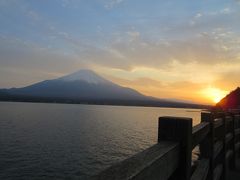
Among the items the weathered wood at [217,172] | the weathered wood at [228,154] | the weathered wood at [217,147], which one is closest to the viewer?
the weathered wood at [217,147]

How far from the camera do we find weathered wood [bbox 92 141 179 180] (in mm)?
1925

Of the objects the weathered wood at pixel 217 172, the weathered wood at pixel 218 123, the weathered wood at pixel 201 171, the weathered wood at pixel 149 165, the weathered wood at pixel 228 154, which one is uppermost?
the weathered wood at pixel 218 123

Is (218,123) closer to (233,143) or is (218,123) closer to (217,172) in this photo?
(217,172)

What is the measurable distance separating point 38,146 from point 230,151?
111 feet

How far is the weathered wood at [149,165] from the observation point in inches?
75.8

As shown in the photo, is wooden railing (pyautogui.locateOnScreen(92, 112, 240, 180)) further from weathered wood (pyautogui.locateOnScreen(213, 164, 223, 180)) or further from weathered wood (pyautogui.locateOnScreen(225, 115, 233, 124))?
weathered wood (pyautogui.locateOnScreen(225, 115, 233, 124))

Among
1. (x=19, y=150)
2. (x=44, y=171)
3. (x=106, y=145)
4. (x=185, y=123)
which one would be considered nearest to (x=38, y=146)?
(x=19, y=150)

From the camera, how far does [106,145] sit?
41.9 m

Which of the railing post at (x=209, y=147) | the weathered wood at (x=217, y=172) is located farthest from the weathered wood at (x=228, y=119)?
the railing post at (x=209, y=147)

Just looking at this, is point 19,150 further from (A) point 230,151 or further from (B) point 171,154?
(B) point 171,154

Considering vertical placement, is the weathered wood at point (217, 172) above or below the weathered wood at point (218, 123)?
below

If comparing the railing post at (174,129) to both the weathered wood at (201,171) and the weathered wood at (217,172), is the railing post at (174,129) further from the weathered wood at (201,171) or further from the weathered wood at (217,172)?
the weathered wood at (217,172)

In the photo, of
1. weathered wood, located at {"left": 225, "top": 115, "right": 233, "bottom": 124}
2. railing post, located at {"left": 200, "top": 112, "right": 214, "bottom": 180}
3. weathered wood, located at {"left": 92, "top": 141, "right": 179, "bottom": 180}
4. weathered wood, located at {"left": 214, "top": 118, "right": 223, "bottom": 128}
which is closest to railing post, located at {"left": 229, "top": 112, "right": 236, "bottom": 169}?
weathered wood, located at {"left": 225, "top": 115, "right": 233, "bottom": 124}

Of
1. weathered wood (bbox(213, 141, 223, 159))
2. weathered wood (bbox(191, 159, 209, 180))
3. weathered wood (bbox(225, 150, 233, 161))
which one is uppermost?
weathered wood (bbox(213, 141, 223, 159))
